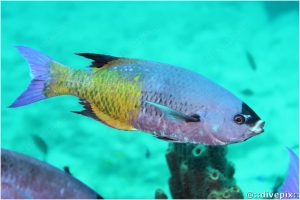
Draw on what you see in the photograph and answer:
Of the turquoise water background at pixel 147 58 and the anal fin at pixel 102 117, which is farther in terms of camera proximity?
the turquoise water background at pixel 147 58

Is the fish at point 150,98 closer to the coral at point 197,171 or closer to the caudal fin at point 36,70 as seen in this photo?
the caudal fin at point 36,70

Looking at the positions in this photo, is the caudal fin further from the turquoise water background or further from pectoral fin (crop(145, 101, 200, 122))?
the turquoise water background

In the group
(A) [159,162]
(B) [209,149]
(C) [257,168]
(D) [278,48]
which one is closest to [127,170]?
(A) [159,162]

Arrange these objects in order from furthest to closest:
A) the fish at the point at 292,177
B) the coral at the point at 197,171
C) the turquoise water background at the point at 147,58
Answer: the turquoise water background at the point at 147,58
the coral at the point at 197,171
the fish at the point at 292,177

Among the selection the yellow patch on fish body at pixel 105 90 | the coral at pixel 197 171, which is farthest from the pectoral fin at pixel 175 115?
the coral at pixel 197 171

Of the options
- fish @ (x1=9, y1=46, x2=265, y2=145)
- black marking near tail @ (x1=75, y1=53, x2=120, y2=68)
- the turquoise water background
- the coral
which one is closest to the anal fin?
fish @ (x1=9, y1=46, x2=265, y2=145)

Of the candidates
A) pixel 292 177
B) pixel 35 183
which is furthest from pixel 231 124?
pixel 35 183

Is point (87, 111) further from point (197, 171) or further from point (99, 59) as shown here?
point (197, 171)
